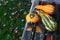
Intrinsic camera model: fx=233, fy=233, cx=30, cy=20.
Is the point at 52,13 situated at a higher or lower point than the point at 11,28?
higher

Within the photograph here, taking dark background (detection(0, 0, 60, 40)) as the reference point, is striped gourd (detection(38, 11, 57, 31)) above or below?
above

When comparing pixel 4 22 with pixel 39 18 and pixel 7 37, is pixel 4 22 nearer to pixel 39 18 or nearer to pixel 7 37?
pixel 7 37

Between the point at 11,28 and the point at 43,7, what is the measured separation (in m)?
1.31

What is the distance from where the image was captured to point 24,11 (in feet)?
12.3

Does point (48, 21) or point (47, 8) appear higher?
point (47, 8)

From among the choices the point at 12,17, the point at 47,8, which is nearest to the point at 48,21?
the point at 47,8

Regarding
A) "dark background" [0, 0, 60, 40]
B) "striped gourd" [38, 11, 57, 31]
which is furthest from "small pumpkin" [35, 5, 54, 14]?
"dark background" [0, 0, 60, 40]

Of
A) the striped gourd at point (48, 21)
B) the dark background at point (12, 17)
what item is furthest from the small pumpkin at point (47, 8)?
the dark background at point (12, 17)

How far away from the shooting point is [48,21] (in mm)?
2258

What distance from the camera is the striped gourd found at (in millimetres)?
2240

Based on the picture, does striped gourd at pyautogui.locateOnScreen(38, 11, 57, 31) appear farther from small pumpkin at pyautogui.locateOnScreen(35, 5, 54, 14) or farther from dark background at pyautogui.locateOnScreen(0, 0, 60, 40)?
dark background at pyautogui.locateOnScreen(0, 0, 60, 40)

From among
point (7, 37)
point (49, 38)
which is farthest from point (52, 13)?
point (7, 37)

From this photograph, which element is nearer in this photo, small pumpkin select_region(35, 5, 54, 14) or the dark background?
small pumpkin select_region(35, 5, 54, 14)

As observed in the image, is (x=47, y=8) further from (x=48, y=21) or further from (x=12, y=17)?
(x=12, y=17)
